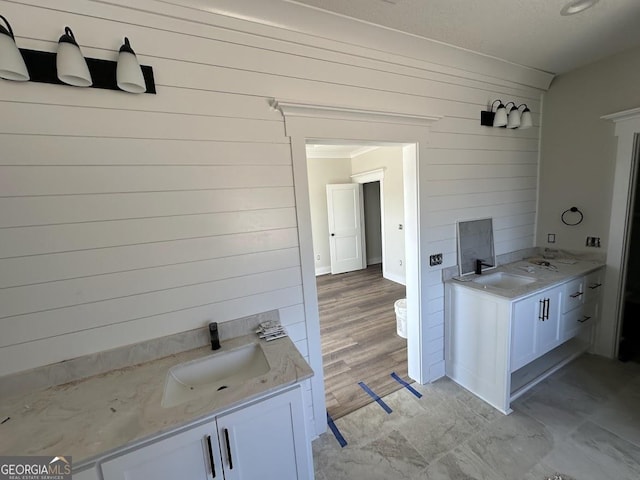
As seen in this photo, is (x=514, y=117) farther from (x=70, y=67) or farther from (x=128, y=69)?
(x=70, y=67)

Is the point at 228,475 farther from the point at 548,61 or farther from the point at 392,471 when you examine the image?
the point at 548,61

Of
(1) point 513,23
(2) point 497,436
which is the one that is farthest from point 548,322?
(1) point 513,23

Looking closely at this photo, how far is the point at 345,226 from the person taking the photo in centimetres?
593

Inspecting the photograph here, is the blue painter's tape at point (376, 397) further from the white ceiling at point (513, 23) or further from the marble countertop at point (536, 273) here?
the white ceiling at point (513, 23)

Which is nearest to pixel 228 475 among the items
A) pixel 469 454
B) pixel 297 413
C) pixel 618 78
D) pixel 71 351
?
pixel 297 413

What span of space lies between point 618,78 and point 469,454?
10.8 feet

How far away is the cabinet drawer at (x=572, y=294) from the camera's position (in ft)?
7.42

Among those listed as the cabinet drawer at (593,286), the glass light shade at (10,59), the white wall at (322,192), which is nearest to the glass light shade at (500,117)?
the cabinet drawer at (593,286)

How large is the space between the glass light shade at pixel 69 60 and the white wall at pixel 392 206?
4.25 m

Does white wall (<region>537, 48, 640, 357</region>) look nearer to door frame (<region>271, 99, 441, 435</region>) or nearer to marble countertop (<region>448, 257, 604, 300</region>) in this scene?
marble countertop (<region>448, 257, 604, 300</region>)

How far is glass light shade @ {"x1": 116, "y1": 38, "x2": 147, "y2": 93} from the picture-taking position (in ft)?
3.92

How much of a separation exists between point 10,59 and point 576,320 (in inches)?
161

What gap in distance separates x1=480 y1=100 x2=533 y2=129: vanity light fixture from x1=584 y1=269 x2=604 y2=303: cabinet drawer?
1536 mm

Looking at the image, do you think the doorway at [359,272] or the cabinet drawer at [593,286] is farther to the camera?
the doorway at [359,272]
